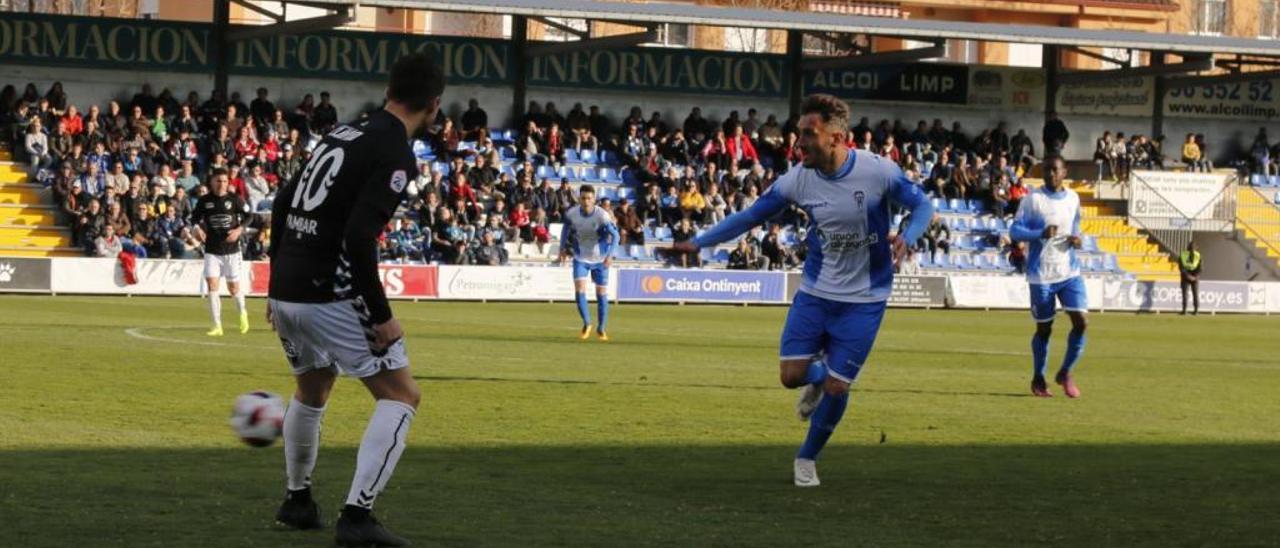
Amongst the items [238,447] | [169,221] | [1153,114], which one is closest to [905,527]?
[238,447]

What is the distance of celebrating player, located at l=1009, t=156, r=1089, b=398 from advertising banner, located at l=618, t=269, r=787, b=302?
23.4 metres

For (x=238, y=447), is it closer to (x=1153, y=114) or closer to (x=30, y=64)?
(x=30, y=64)

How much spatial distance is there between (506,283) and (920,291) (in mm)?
9860

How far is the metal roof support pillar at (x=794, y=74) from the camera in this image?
52.1 m

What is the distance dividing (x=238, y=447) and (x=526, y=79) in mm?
37569

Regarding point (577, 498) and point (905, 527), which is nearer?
point (905, 527)

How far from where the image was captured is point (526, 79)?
161 feet

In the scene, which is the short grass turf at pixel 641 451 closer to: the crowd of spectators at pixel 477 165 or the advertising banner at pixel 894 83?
the crowd of spectators at pixel 477 165

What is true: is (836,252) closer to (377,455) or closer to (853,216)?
(853,216)

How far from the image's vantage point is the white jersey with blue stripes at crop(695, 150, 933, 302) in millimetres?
11367

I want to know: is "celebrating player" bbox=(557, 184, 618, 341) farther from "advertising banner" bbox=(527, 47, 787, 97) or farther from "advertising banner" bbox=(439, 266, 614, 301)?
"advertising banner" bbox=(527, 47, 787, 97)

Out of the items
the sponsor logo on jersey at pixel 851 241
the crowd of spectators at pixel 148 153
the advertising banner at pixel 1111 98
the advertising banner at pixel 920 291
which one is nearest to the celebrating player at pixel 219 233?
the crowd of spectators at pixel 148 153

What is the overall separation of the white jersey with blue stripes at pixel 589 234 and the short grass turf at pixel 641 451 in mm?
2324

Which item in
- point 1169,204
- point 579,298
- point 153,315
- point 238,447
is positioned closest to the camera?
point 238,447
